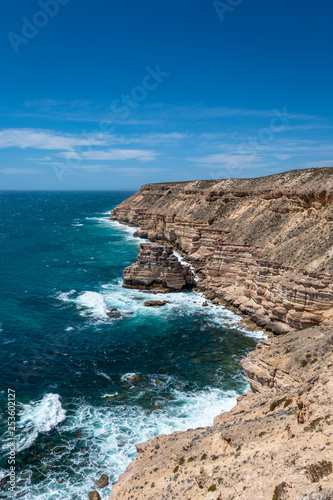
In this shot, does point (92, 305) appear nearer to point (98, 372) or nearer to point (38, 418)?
point (98, 372)

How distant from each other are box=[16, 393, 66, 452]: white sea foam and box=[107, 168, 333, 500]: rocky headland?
9071 millimetres

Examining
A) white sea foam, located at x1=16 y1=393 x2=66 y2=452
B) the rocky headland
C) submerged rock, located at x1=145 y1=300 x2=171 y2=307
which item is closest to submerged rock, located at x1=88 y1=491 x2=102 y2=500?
the rocky headland

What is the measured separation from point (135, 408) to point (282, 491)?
2047 centimetres

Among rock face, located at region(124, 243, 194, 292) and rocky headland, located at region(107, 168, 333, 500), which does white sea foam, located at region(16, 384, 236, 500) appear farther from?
rock face, located at region(124, 243, 194, 292)

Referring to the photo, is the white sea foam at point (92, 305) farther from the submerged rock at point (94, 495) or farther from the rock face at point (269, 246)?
the submerged rock at point (94, 495)

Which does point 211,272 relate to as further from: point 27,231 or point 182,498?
point 27,231

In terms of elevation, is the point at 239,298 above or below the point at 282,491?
below

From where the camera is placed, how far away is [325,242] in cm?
4206

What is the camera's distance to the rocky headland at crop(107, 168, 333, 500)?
13.3m

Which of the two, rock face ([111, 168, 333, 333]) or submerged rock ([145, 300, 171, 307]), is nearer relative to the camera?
rock face ([111, 168, 333, 333])

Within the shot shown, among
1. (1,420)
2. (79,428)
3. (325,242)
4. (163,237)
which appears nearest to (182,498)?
(79,428)

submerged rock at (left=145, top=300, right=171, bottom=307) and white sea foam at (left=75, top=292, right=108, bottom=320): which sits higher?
submerged rock at (left=145, top=300, right=171, bottom=307)

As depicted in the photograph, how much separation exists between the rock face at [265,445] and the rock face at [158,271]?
35071mm

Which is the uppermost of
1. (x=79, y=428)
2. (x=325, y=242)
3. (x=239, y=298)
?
(x=325, y=242)
